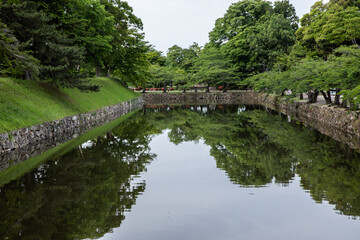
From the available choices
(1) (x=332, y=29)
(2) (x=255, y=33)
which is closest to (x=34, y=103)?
(1) (x=332, y=29)

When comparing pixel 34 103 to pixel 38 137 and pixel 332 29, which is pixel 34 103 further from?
pixel 332 29

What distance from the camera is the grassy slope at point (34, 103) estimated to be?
16.0m

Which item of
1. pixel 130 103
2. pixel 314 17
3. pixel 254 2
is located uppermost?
pixel 254 2

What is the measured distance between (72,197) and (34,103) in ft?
44.2

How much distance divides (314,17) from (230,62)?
33820 mm

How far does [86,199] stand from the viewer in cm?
835

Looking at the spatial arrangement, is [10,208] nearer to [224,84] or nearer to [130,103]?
[130,103]

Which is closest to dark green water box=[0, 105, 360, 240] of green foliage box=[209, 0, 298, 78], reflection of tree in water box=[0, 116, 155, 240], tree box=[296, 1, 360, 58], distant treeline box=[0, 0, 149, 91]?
reflection of tree in water box=[0, 116, 155, 240]

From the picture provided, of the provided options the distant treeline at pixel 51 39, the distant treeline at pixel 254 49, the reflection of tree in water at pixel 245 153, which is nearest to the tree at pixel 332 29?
the distant treeline at pixel 254 49

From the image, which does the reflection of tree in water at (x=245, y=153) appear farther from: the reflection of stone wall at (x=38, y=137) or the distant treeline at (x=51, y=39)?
the distant treeline at (x=51, y=39)

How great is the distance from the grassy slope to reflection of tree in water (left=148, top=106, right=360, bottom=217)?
7531 mm

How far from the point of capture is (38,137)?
16.8 metres

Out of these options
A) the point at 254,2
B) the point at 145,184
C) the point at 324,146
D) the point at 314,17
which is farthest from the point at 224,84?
the point at 145,184

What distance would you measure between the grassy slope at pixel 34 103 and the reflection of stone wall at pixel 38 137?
0.36 meters
